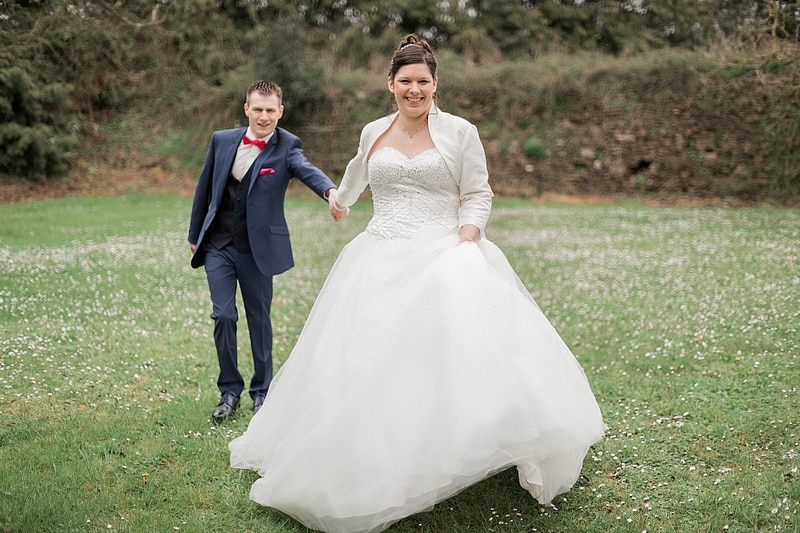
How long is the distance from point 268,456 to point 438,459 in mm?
1251

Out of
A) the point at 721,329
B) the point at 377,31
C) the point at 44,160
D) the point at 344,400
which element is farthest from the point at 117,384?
the point at 377,31

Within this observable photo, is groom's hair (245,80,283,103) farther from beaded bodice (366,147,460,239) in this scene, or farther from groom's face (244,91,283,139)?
beaded bodice (366,147,460,239)

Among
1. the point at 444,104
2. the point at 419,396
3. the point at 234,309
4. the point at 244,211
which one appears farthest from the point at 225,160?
the point at 444,104

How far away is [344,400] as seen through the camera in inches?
147

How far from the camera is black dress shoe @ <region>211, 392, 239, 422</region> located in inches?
217

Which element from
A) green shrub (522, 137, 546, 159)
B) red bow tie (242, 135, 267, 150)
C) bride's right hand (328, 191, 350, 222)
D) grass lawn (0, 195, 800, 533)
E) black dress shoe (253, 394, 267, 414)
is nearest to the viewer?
grass lawn (0, 195, 800, 533)

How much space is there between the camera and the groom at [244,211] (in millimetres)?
5402

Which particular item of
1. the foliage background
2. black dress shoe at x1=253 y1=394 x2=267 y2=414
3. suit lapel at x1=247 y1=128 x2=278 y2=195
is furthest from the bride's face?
the foliage background

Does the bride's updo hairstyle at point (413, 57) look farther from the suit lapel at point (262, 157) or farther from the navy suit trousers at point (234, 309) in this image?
the navy suit trousers at point (234, 309)

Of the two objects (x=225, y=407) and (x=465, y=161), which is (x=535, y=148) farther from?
(x=465, y=161)

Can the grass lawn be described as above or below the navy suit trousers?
below

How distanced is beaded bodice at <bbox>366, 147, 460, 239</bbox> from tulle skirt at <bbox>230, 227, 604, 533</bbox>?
214 mm

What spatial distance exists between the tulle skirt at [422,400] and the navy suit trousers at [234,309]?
4.60ft

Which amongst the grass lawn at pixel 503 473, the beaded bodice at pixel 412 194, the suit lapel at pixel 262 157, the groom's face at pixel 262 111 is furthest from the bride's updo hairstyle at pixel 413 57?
the grass lawn at pixel 503 473
